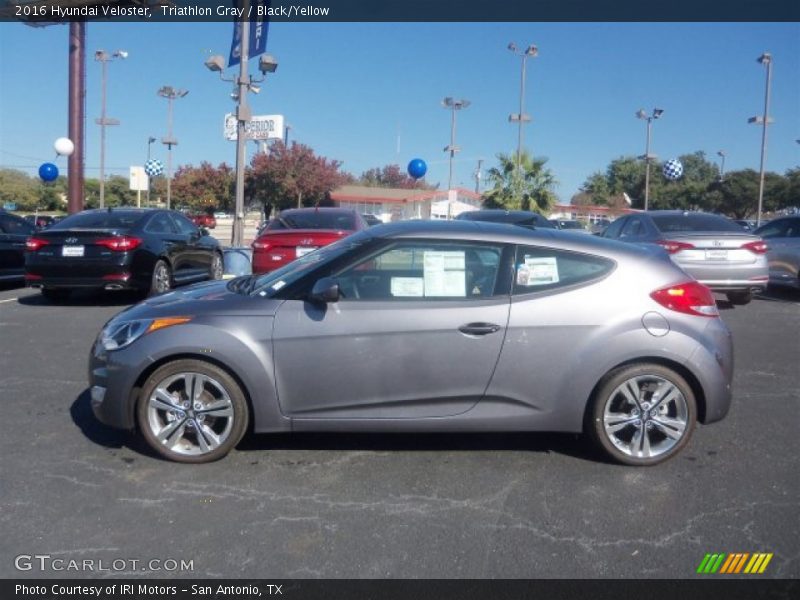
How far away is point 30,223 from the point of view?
13188 mm

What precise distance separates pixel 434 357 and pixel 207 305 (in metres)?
1.41

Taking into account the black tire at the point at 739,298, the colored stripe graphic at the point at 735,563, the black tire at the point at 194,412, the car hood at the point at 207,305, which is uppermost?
the car hood at the point at 207,305

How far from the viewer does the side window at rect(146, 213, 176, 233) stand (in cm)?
1089

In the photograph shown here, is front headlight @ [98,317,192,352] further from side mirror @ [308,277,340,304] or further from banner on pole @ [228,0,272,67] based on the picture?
banner on pole @ [228,0,272,67]

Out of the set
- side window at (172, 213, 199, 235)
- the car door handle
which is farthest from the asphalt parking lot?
side window at (172, 213, 199, 235)

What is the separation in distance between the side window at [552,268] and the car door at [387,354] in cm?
20

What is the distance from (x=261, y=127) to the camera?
66.3 feet

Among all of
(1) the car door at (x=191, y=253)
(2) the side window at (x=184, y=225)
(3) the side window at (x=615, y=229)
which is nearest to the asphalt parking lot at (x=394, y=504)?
(1) the car door at (x=191, y=253)

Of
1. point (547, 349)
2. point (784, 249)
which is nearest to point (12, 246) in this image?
point (547, 349)

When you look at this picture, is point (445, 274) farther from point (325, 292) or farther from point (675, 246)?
point (675, 246)

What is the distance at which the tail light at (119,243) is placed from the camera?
10.0m

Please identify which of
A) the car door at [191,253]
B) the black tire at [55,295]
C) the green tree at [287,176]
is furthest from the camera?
the green tree at [287,176]

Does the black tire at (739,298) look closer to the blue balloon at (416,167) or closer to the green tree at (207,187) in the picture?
the blue balloon at (416,167)
